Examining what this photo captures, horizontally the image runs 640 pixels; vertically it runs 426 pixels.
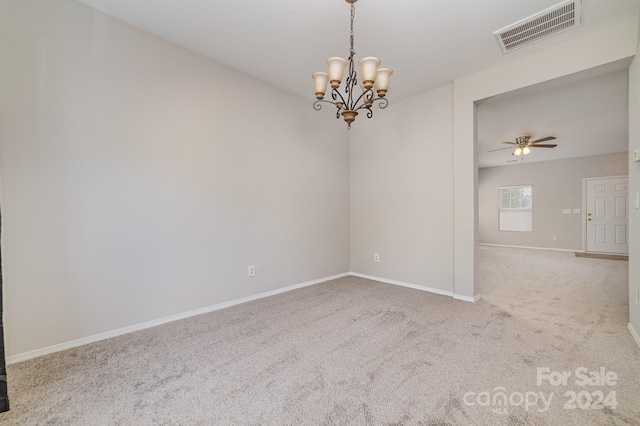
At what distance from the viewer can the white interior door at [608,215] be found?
648 centimetres

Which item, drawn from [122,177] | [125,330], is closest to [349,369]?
[125,330]

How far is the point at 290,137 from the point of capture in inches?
150

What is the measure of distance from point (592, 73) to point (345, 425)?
12.2 feet

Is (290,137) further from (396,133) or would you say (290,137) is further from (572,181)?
(572,181)

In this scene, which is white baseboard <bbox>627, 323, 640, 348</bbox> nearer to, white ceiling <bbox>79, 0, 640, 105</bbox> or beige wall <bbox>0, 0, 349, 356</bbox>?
white ceiling <bbox>79, 0, 640, 105</bbox>

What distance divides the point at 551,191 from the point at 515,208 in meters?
1.00

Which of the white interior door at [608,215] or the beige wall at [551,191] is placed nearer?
the white interior door at [608,215]

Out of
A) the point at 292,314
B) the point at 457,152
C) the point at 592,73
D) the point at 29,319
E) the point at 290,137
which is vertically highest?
the point at 592,73

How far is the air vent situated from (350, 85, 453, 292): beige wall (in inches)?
36.9

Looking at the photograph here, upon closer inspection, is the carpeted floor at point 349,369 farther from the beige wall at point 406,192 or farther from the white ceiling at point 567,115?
the white ceiling at point 567,115

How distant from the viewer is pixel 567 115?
4301mm

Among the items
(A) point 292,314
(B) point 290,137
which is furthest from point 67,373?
(B) point 290,137

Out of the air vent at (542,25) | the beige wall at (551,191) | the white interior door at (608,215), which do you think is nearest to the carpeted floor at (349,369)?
the air vent at (542,25)

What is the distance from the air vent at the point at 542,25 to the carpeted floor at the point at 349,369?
2.73m
